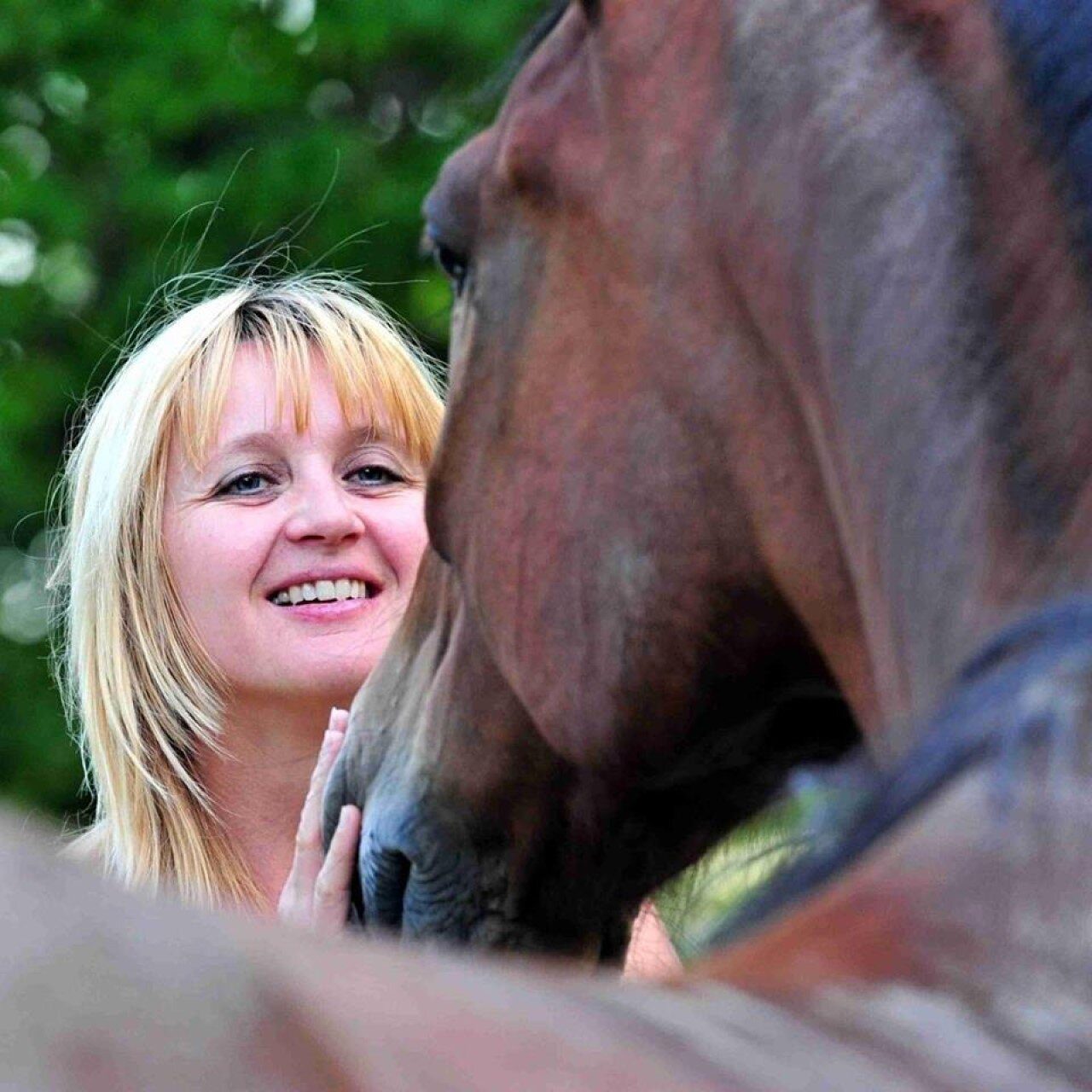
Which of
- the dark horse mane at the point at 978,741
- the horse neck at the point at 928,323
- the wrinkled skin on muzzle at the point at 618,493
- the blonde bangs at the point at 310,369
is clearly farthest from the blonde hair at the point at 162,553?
the dark horse mane at the point at 978,741

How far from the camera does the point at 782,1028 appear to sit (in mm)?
899

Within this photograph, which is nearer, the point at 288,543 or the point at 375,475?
the point at 288,543

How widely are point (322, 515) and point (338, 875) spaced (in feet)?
2.73

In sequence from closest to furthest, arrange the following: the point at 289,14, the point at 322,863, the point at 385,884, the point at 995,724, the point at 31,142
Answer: the point at 995,724 < the point at 385,884 < the point at 322,863 < the point at 289,14 < the point at 31,142

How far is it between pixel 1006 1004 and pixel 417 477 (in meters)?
2.47

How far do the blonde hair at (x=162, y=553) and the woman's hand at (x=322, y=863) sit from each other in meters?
0.44

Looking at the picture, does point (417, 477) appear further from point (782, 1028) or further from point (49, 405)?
point (49, 405)

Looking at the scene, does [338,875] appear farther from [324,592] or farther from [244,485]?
[244,485]

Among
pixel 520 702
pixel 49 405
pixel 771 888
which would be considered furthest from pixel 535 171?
pixel 49 405

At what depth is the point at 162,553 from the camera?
3.28 metres

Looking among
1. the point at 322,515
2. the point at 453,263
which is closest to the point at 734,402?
the point at 453,263

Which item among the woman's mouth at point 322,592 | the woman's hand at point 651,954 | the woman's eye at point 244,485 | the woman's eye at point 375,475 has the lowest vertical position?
the woman's hand at point 651,954

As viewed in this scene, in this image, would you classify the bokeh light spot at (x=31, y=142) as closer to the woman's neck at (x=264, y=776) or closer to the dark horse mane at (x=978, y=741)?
the woman's neck at (x=264, y=776)

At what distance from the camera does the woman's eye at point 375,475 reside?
10.8 ft
